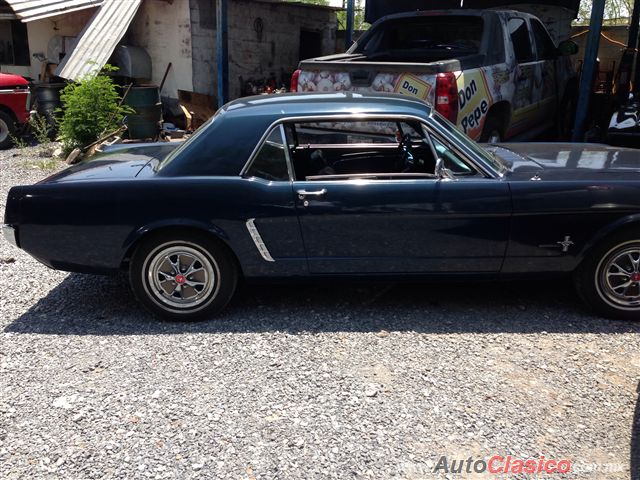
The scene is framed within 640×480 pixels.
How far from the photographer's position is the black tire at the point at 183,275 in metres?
4.02

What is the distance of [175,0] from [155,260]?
32.0 ft

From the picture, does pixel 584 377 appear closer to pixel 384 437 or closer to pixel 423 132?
pixel 384 437

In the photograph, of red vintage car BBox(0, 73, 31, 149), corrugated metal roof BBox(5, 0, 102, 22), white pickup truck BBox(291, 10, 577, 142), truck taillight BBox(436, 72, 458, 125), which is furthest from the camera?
corrugated metal roof BBox(5, 0, 102, 22)

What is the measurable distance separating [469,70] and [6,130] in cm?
834

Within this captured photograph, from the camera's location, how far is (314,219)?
393 centimetres

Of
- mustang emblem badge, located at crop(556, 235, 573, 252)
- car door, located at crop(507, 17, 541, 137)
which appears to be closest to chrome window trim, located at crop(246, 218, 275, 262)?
mustang emblem badge, located at crop(556, 235, 573, 252)

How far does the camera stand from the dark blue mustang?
3.93 m

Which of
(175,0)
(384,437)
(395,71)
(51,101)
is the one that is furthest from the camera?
(175,0)

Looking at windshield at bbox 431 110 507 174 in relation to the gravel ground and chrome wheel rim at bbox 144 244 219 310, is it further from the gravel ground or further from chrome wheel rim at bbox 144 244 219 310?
chrome wheel rim at bbox 144 244 219 310

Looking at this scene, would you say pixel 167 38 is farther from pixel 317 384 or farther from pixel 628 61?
pixel 317 384

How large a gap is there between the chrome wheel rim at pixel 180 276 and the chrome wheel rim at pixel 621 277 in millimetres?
2576

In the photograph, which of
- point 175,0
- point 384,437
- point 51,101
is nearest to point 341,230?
point 384,437

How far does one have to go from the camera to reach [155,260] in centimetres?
405

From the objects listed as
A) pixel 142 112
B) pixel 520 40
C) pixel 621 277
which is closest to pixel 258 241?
pixel 621 277
